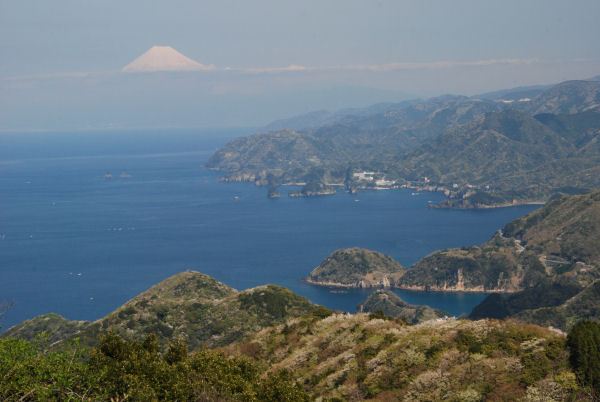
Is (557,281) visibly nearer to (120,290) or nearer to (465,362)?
(120,290)

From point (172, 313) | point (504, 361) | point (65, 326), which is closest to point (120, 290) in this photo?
point (65, 326)

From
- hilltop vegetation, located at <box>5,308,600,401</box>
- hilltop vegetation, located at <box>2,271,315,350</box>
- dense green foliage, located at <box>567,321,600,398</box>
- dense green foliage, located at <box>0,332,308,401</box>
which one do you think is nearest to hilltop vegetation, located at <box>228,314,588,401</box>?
hilltop vegetation, located at <box>5,308,600,401</box>

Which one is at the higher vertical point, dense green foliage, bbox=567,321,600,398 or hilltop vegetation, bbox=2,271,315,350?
dense green foliage, bbox=567,321,600,398

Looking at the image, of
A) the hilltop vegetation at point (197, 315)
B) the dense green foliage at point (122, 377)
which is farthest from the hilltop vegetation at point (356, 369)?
the hilltop vegetation at point (197, 315)

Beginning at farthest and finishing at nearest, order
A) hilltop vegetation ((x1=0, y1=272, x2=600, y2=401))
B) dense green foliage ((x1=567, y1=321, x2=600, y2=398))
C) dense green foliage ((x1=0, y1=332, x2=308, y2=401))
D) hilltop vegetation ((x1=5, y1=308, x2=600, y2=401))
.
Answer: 1. dense green foliage ((x1=567, y1=321, x2=600, y2=398))
2. hilltop vegetation ((x1=0, y1=272, x2=600, y2=401))
3. hilltop vegetation ((x1=5, y1=308, x2=600, y2=401))
4. dense green foliage ((x1=0, y1=332, x2=308, y2=401))

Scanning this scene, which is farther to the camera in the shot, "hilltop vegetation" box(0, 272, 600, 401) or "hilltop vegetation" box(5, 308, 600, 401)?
"hilltop vegetation" box(0, 272, 600, 401)

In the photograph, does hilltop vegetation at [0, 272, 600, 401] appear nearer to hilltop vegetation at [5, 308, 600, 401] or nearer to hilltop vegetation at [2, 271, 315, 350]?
hilltop vegetation at [5, 308, 600, 401]

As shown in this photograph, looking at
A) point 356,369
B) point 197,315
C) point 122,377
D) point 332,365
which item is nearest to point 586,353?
point 356,369
